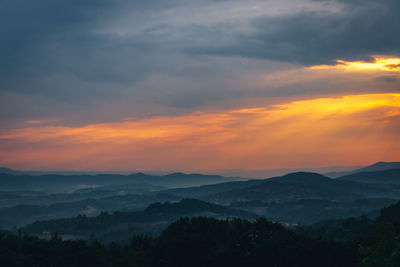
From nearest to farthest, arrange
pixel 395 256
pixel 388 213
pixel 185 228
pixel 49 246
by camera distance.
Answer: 1. pixel 395 256
2. pixel 49 246
3. pixel 185 228
4. pixel 388 213

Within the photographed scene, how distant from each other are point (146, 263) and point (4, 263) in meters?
23.0

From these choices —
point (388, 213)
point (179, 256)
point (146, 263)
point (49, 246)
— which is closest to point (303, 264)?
point (179, 256)

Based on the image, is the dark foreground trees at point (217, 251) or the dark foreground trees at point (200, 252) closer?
the dark foreground trees at point (217, 251)

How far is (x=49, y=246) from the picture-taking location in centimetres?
7950

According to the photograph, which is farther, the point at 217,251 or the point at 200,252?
the point at 200,252

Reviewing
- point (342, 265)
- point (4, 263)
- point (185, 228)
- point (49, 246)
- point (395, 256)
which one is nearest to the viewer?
point (395, 256)

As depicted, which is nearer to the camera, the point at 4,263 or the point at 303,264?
the point at 4,263

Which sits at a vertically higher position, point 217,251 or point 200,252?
point 217,251

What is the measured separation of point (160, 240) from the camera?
8244cm

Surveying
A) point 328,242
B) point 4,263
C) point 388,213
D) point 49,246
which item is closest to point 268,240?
point 328,242

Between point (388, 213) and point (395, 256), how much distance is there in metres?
90.8

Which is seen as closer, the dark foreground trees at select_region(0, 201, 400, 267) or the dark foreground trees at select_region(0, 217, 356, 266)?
the dark foreground trees at select_region(0, 201, 400, 267)

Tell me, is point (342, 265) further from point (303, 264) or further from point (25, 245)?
point (25, 245)

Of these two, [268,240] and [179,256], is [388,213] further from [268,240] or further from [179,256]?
[179,256]
